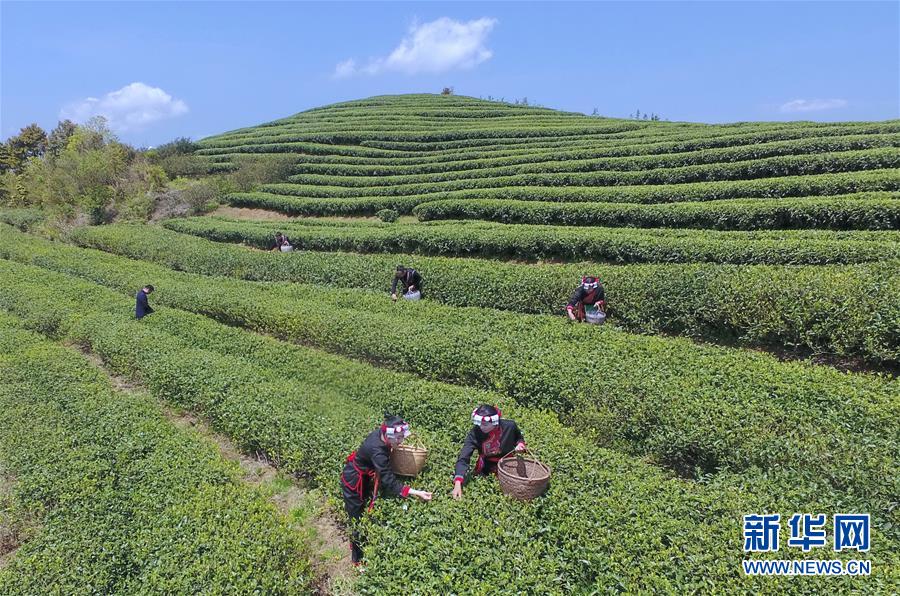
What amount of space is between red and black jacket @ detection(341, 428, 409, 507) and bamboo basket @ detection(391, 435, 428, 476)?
12cm

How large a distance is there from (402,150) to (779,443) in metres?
39.1

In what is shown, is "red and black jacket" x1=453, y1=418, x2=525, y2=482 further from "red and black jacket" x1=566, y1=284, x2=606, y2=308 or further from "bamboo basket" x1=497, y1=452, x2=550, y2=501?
"red and black jacket" x1=566, y1=284, x2=606, y2=308

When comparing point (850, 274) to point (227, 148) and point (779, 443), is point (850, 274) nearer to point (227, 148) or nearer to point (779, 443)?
point (779, 443)

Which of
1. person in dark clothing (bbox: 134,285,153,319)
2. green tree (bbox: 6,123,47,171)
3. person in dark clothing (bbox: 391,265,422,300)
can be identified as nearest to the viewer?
person in dark clothing (bbox: 134,285,153,319)

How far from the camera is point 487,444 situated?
5.57 metres

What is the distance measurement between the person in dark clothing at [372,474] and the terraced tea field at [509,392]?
0.23 meters

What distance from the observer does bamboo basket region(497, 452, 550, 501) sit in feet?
16.8

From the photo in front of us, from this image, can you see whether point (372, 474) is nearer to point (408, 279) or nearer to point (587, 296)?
point (587, 296)

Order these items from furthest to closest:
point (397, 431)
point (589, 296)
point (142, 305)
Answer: point (142, 305) < point (589, 296) < point (397, 431)

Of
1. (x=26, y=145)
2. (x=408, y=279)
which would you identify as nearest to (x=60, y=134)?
(x=26, y=145)

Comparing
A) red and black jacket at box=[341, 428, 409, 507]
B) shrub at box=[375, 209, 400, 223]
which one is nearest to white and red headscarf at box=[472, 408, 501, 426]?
red and black jacket at box=[341, 428, 409, 507]

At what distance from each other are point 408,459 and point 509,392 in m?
3.31

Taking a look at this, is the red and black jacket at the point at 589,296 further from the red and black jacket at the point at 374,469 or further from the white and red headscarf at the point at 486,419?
the red and black jacket at the point at 374,469

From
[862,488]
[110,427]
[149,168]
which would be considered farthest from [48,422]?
[149,168]
